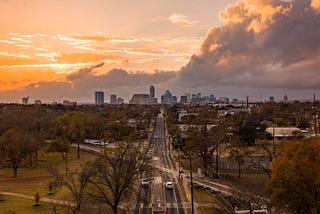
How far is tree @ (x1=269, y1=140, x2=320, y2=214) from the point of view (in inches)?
913

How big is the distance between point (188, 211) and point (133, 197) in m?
6.78

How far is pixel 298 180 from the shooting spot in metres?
23.5

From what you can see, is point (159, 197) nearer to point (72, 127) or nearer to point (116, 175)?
point (116, 175)

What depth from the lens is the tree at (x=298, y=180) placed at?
2319cm

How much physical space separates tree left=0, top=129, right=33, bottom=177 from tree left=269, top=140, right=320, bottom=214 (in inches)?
1350

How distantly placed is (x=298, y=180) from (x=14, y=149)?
36359 millimetres

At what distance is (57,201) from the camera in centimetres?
3136

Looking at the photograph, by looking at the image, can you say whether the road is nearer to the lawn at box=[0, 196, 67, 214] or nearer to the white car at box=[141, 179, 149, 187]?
the white car at box=[141, 179, 149, 187]

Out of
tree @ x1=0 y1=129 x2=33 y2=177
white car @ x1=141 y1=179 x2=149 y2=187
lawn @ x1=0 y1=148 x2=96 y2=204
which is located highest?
tree @ x1=0 y1=129 x2=33 y2=177

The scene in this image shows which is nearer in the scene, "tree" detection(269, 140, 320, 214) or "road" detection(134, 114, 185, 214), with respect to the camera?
"tree" detection(269, 140, 320, 214)

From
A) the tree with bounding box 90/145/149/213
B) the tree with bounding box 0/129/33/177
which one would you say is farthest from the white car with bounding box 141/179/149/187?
the tree with bounding box 0/129/33/177

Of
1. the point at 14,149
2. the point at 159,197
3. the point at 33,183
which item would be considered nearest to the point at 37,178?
the point at 33,183

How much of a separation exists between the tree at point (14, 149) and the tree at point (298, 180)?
3429 cm

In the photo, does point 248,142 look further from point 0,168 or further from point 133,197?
point 0,168
